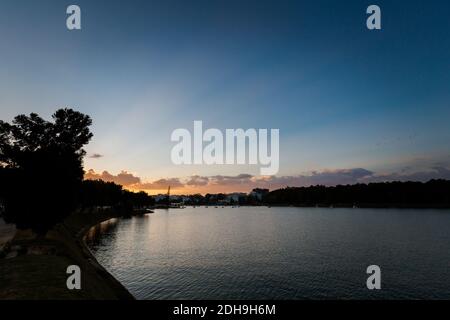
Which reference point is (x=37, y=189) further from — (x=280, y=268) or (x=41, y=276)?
(x=280, y=268)

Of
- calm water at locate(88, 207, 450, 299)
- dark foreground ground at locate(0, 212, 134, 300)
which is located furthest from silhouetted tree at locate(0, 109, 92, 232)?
calm water at locate(88, 207, 450, 299)

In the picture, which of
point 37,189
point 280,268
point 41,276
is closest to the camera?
point 41,276

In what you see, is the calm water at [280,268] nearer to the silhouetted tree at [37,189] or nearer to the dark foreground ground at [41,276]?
the dark foreground ground at [41,276]

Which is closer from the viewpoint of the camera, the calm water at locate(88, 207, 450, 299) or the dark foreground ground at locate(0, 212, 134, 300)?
the dark foreground ground at locate(0, 212, 134, 300)

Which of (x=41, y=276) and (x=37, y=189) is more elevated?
(x=37, y=189)

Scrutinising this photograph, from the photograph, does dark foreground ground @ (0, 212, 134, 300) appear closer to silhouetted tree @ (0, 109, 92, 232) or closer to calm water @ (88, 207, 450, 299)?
silhouetted tree @ (0, 109, 92, 232)

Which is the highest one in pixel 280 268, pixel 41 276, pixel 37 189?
pixel 37 189

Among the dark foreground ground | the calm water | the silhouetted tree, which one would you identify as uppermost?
the silhouetted tree

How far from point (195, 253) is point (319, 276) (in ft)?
107

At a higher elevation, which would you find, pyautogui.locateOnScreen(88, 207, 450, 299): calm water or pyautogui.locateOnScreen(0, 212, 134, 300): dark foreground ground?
pyautogui.locateOnScreen(0, 212, 134, 300): dark foreground ground

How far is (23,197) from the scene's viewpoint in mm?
45219

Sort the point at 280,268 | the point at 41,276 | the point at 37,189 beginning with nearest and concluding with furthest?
the point at 41,276 < the point at 37,189 < the point at 280,268

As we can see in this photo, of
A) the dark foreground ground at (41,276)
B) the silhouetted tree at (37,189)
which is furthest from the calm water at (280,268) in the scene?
the silhouetted tree at (37,189)

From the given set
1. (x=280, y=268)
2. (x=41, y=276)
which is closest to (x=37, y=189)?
(x=41, y=276)
